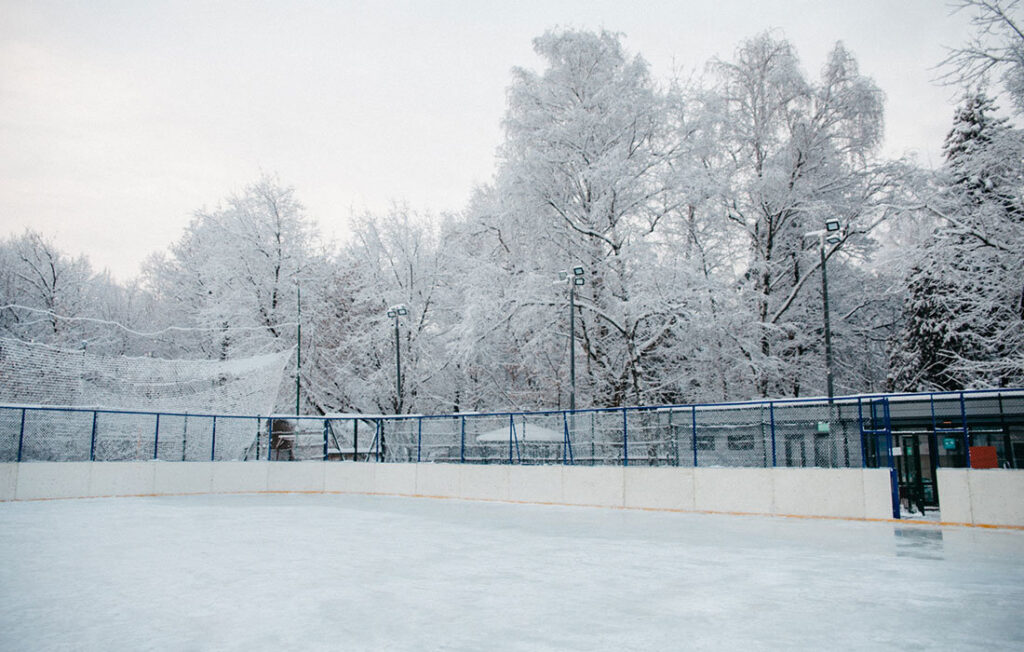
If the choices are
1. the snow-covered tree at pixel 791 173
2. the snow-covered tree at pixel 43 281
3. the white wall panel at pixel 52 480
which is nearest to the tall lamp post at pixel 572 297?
the snow-covered tree at pixel 791 173

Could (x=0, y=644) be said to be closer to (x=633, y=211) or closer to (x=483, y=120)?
(x=633, y=211)

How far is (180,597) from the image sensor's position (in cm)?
663

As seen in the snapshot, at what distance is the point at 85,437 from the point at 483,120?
18.3 m

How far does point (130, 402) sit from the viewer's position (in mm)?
23031

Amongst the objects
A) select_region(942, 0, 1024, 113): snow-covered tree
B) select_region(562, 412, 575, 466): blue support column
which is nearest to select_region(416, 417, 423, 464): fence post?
select_region(562, 412, 575, 466): blue support column

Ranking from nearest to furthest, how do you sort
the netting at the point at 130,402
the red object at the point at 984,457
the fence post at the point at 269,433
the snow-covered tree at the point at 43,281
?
the red object at the point at 984,457 → the netting at the point at 130,402 → the fence post at the point at 269,433 → the snow-covered tree at the point at 43,281

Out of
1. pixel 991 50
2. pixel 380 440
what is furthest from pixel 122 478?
pixel 991 50

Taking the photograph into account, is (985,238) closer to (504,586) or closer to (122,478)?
(504,586)

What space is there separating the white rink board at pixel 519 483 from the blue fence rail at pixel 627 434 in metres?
0.48

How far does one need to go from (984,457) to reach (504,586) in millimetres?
Result: 10407

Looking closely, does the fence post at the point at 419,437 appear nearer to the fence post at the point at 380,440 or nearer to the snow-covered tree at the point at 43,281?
the fence post at the point at 380,440

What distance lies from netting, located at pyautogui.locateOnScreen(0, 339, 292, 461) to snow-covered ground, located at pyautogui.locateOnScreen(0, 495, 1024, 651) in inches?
379

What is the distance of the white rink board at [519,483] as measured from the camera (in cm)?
1477

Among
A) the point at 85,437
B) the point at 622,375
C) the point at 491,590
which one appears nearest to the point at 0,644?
the point at 491,590
